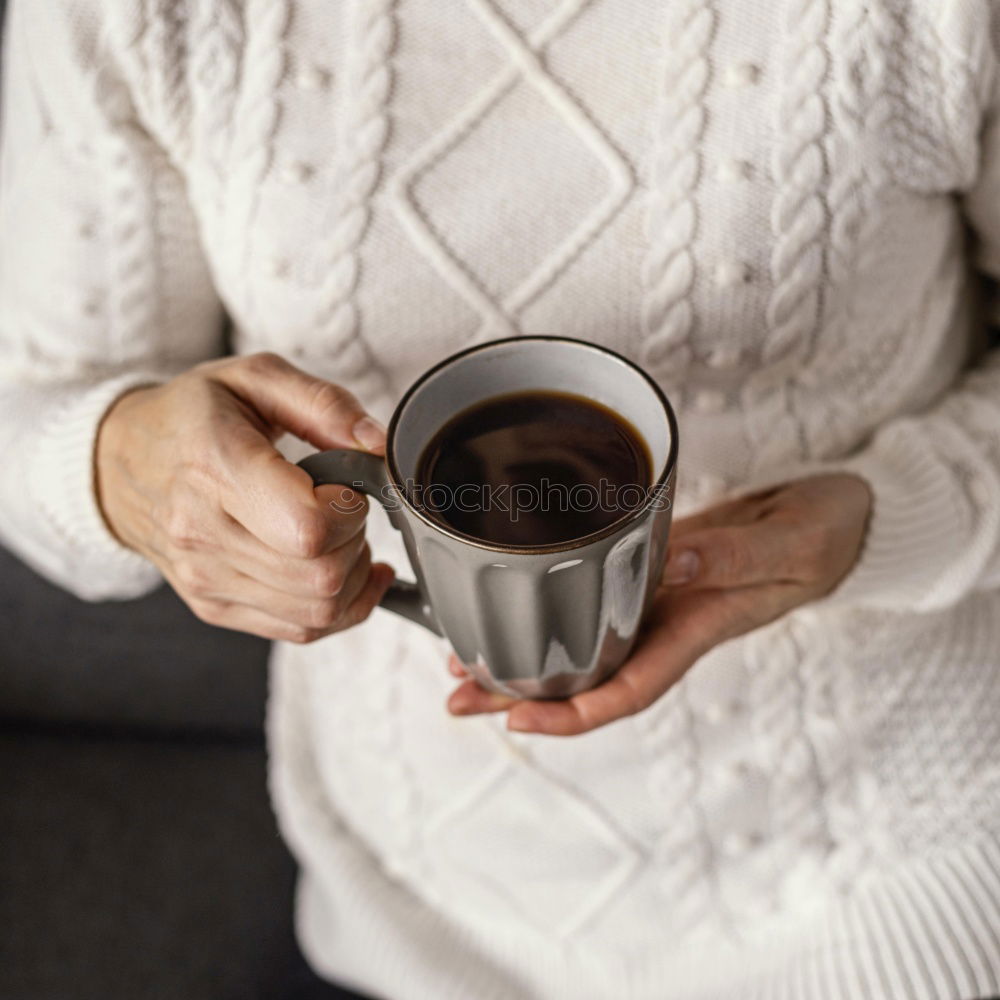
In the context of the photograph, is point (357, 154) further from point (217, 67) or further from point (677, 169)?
point (677, 169)

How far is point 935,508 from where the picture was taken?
719mm

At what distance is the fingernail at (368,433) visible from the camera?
53 cm

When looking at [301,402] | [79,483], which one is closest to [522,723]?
[301,402]

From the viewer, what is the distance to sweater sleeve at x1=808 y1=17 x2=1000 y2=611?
72 cm

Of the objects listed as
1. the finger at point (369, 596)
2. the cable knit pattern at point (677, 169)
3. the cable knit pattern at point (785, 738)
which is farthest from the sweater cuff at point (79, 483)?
the cable knit pattern at point (785, 738)

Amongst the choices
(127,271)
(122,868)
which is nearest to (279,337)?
(127,271)

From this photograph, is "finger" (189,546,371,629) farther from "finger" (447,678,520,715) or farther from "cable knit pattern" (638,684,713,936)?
"cable knit pattern" (638,684,713,936)

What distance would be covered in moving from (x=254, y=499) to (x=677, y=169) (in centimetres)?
35

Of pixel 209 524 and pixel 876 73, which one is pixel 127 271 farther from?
pixel 876 73

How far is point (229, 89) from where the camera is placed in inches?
26.3

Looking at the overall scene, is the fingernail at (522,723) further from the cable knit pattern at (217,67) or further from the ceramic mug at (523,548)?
the cable knit pattern at (217,67)

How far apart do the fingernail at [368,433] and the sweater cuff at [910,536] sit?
0.37m

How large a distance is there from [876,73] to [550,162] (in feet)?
0.69

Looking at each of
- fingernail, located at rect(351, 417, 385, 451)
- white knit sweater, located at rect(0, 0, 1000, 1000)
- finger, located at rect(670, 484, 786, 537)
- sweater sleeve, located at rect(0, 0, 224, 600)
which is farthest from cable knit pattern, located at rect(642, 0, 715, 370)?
sweater sleeve, located at rect(0, 0, 224, 600)
